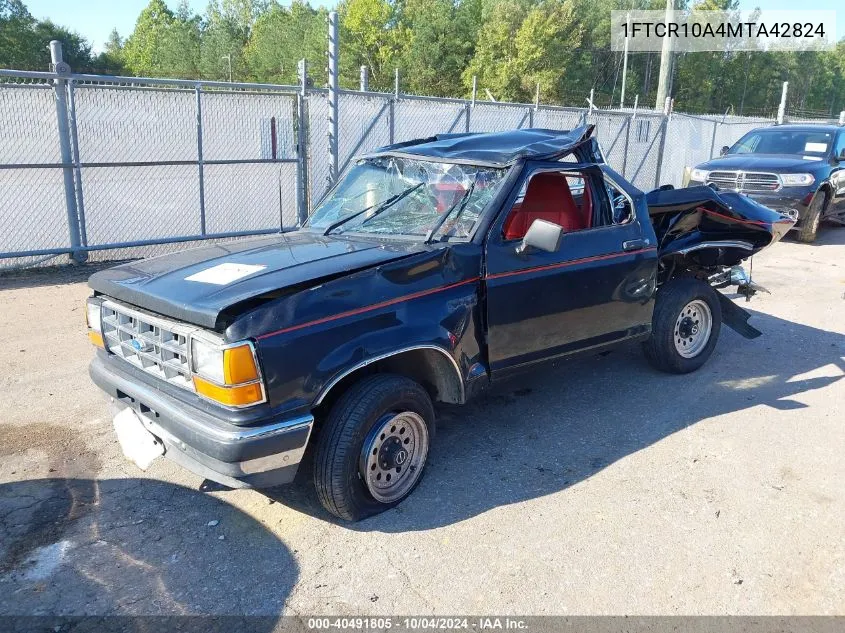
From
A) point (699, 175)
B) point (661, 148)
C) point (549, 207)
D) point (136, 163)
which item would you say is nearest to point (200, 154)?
point (136, 163)

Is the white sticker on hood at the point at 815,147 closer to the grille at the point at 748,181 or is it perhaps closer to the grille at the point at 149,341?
the grille at the point at 748,181

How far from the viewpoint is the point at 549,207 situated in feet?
15.1

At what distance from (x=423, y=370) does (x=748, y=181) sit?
32.7 feet

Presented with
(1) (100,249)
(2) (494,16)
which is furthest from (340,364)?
(2) (494,16)

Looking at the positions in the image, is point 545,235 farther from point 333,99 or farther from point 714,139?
point 714,139

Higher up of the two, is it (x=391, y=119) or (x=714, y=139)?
(x=391, y=119)

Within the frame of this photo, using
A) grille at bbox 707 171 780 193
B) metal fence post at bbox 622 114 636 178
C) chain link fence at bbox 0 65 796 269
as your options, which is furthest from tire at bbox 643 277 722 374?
metal fence post at bbox 622 114 636 178

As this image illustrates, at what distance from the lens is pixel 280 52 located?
229 feet

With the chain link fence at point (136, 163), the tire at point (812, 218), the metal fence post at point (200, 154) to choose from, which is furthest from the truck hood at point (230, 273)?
the tire at point (812, 218)

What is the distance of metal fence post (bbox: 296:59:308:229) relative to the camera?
9.95 metres

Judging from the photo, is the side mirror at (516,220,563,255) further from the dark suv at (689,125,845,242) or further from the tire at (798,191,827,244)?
the tire at (798,191,827,244)

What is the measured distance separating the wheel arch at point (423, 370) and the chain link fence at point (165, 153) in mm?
4307

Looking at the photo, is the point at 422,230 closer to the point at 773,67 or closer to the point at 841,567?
the point at 841,567

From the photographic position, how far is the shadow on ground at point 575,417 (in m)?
3.82
